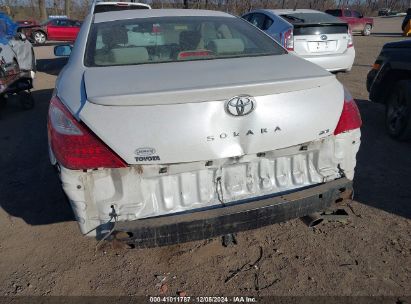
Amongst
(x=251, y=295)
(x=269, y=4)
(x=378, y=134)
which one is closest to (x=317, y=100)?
(x=251, y=295)

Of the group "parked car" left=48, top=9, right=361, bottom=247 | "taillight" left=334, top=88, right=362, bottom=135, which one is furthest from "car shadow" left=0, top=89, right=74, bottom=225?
"taillight" left=334, top=88, right=362, bottom=135

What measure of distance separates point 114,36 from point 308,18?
6.05 meters

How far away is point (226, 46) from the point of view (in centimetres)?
293

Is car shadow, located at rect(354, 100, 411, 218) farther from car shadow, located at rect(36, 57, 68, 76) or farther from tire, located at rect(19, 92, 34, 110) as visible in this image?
car shadow, located at rect(36, 57, 68, 76)

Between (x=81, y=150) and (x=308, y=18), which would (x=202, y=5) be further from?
(x=81, y=150)

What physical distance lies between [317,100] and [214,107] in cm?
66

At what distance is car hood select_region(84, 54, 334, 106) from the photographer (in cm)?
197

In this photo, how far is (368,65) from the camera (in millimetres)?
10984

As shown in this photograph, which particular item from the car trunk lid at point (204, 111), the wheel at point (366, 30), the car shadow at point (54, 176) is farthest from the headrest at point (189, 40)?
the wheel at point (366, 30)

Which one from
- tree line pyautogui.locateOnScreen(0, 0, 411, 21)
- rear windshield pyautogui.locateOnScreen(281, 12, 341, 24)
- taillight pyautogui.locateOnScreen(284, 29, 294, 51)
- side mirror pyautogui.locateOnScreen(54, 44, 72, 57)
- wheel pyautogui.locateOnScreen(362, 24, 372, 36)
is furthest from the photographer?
tree line pyautogui.locateOnScreen(0, 0, 411, 21)

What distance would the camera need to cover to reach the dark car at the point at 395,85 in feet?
14.6

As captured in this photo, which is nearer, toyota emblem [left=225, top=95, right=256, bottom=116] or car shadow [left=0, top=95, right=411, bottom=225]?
toyota emblem [left=225, top=95, right=256, bottom=116]

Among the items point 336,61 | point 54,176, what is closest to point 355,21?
point 336,61

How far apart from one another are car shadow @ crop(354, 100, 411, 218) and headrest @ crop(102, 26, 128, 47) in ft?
8.14
